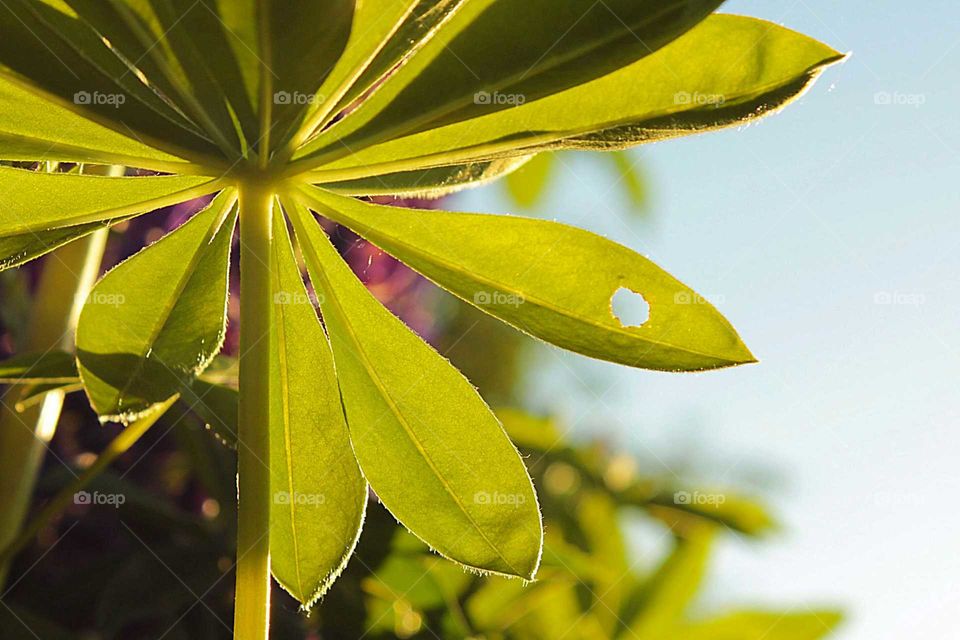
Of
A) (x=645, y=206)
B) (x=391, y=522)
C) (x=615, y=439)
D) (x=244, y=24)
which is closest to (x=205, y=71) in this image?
(x=244, y=24)

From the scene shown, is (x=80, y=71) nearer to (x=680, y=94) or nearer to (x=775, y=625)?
(x=680, y=94)

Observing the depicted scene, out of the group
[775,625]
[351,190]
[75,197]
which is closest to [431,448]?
[351,190]

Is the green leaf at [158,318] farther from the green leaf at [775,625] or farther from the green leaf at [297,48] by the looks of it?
the green leaf at [775,625]

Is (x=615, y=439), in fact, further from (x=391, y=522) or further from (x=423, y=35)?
(x=423, y=35)

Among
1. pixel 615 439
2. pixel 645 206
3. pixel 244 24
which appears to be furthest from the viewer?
pixel 615 439

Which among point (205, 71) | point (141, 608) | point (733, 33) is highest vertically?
point (733, 33)

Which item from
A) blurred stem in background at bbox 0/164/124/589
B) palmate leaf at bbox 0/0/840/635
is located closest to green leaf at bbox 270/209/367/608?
palmate leaf at bbox 0/0/840/635

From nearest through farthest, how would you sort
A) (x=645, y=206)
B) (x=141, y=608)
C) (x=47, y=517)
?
1. (x=47, y=517)
2. (x=141, y=608)
3. (x=645, y=206)
